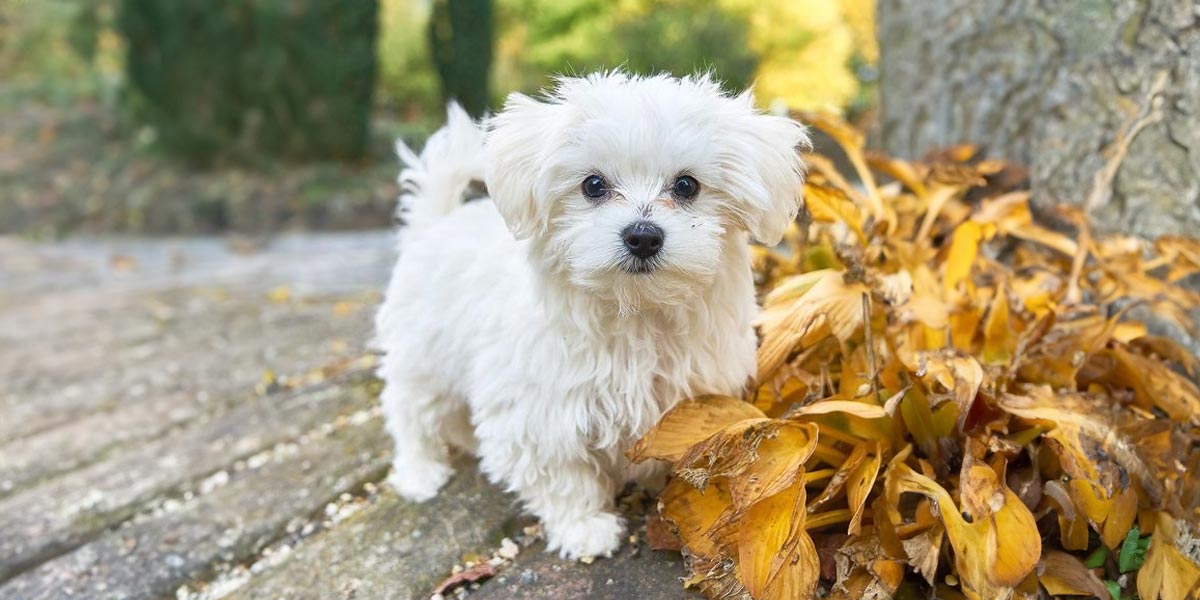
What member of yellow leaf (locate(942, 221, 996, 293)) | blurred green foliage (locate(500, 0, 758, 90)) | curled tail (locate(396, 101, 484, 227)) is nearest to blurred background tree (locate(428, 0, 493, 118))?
blurred green foliage (locate(500, 0, 758, 90))

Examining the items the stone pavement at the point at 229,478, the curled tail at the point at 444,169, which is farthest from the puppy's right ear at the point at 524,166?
the stone pavement at the point at 229,478

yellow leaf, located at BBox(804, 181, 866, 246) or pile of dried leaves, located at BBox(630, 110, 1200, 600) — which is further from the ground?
yellow leaf, located at BBox(804, 181, 866, 246)

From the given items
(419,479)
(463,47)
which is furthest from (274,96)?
(419,479)

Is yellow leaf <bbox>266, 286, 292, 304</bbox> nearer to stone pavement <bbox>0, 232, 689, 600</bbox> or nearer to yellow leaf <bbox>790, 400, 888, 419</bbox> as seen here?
stone pavement <bbox>0, 232, 689, 600</bbox>

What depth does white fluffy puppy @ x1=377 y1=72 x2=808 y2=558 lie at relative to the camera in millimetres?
2283

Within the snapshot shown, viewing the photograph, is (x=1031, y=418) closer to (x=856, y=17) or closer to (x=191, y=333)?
(x=191, y=333)

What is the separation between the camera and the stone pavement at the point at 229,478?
2729 millimetres

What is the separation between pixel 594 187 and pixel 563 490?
2.96ft

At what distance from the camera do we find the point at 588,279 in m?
2.31

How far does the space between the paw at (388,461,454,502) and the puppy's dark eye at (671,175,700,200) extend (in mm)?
1391

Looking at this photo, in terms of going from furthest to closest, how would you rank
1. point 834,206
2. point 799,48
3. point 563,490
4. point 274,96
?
point 799,48 < point 274,96 < point 834,206 < point 563,490

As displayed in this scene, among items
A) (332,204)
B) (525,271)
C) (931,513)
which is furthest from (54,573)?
(332,204)

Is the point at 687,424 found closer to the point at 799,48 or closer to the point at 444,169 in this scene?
the point at 444,169

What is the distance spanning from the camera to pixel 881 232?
344 cm
